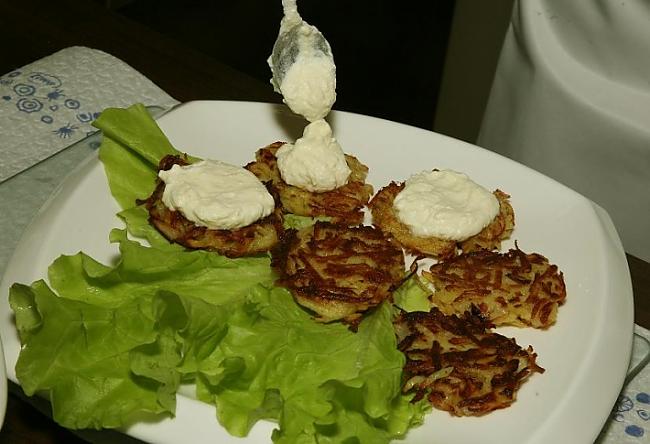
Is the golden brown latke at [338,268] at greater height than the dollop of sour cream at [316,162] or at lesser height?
lesser

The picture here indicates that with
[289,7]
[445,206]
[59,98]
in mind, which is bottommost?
[59,98]

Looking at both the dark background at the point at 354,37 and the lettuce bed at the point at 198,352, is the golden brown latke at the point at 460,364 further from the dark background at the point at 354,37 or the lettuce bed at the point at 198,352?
the dark background at the point at 354,37

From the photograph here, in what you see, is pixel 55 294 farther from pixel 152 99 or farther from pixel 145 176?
pixel 152 99

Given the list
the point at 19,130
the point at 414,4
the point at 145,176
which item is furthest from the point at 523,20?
the point at 414,4

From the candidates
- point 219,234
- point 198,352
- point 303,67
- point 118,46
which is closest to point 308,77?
point 303,67

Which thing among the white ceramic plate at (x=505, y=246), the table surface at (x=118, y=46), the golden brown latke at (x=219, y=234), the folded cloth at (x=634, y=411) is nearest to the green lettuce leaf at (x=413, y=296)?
the white ceramic plate at (x=505, y=246)

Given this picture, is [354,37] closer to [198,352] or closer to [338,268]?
[338,268]

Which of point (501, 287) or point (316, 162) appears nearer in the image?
point (501, 287)
